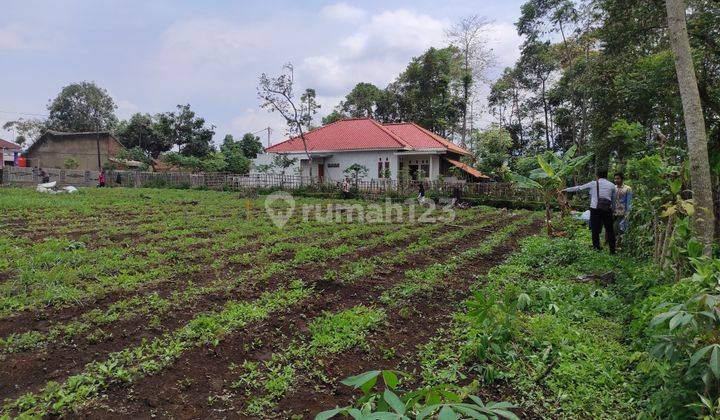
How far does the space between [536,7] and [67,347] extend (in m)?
25.7

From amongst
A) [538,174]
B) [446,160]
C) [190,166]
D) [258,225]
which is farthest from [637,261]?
[190,166]

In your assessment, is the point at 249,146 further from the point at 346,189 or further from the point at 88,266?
the point at 88,266

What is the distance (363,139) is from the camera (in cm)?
2539

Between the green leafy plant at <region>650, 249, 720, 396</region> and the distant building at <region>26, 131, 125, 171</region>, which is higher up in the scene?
the distant building at <region>26, 131, 125, 171</region>

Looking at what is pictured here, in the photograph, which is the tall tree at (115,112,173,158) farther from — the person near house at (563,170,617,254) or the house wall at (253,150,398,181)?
the person near house at (563,170,617,254)

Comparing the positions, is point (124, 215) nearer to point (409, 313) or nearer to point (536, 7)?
point (409, 313)

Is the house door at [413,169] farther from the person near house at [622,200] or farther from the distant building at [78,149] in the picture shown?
the distant building at [78,149]

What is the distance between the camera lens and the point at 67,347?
3576mm

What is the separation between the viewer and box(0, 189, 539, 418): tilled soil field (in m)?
2.95

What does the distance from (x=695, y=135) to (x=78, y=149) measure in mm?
43440

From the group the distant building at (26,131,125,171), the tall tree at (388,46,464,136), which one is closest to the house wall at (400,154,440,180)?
the tall tree at (388,46,464,136)

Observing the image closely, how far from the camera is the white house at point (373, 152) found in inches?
950

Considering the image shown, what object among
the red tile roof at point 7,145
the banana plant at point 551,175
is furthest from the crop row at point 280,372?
the red tile roof at point 7,145

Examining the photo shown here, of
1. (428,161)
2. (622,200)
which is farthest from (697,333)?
(428,161)
